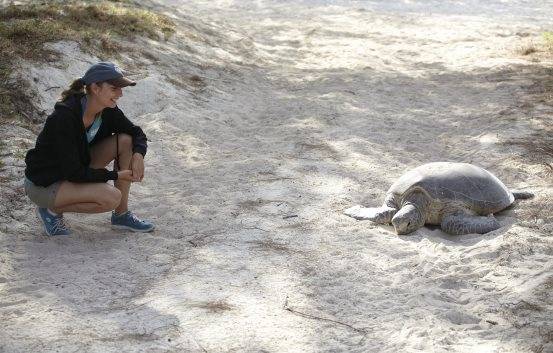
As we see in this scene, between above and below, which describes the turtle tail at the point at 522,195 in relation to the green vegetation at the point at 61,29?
below

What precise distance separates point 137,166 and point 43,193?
0.76 meters

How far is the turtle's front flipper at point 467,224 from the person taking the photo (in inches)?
213

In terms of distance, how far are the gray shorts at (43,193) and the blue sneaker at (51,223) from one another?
13cm

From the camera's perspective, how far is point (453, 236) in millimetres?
5508

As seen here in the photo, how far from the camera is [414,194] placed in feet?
18.8

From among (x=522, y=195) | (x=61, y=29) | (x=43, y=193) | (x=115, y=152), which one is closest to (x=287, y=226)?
(x=115, y=152)

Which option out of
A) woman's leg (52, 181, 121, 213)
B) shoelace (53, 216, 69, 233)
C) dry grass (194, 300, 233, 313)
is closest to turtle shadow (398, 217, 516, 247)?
dry grass (194, 300, 233, 313)

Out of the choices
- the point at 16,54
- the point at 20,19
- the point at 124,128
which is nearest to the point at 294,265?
the point at 124,128

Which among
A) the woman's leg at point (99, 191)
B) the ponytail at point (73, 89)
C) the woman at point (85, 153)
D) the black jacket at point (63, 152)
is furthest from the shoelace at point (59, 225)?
the ponytail at point (73, 89)

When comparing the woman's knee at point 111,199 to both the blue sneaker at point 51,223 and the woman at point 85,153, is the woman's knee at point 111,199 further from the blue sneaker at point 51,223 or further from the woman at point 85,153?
the blue sneaker at point 51,223

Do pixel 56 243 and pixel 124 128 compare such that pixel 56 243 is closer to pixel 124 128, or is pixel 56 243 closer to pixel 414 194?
pixel 124 128

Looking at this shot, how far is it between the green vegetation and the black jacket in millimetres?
2683

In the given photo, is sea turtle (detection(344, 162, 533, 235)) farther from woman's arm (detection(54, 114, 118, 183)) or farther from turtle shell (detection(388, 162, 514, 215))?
woman's arm (detection(54, 114, 118, 183))

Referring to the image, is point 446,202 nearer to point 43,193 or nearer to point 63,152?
point 63,152
